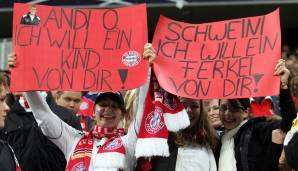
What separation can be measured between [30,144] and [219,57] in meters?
1.53

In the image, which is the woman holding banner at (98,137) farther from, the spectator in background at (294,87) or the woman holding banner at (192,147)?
the spectator in background at (294,87)

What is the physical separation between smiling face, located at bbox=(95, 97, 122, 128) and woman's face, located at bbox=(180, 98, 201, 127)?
1.56 ft

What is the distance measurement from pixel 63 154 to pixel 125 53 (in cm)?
97

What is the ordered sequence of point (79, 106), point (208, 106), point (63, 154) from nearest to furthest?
1. point (63, 154)
2. point (208, 106)
3. point (79, 106)

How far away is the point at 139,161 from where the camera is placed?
500 centimetres

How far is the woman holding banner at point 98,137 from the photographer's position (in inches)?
192

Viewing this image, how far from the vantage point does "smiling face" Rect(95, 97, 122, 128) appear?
5094 mm

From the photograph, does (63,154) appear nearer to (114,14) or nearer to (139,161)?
(139,161)

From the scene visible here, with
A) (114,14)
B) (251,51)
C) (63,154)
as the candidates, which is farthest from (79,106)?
(251,51)

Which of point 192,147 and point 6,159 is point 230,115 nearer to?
point 192,147

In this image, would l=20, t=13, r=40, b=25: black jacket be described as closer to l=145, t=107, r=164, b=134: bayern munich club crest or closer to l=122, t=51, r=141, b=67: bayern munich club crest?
l=122, t=51, r=141, b=67: bayern munich club crest

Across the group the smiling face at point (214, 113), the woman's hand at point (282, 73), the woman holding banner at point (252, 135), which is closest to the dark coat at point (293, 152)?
A: the woman holding banner at point (252, 135)

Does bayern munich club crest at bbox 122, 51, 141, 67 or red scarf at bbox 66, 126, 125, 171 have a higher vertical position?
bayern munich club crest at bbox 122, 51, 141, 67

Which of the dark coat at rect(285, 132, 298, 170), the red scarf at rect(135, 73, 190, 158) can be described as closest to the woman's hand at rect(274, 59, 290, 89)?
the dark coat at rect(285, 132, 298, 170)
